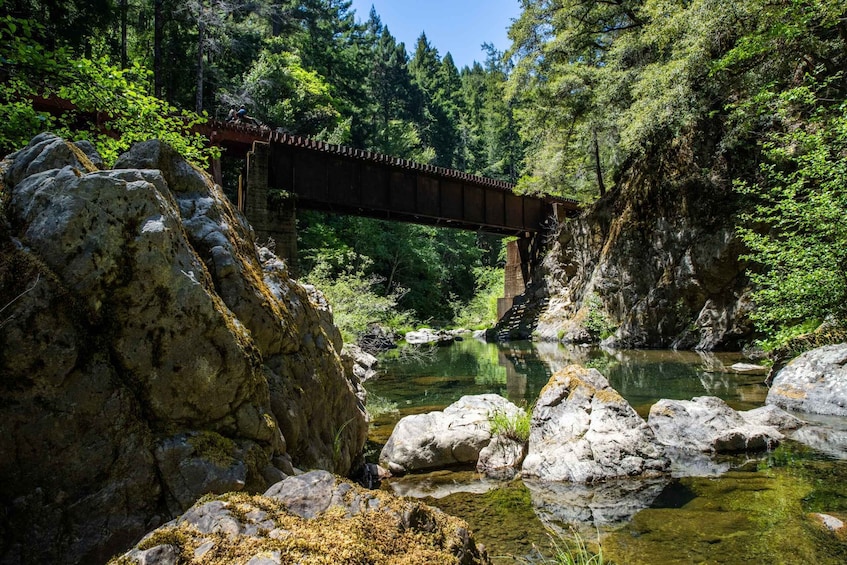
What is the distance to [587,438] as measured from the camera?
16.8 feet

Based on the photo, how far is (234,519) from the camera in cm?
167

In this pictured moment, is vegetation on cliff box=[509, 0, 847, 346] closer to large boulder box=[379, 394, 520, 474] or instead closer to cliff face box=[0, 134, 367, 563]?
large boulder box=[379, 394, 520, 474]

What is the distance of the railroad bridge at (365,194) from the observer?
54.7 feet

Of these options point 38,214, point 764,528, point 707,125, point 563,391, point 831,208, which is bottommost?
point 764,528

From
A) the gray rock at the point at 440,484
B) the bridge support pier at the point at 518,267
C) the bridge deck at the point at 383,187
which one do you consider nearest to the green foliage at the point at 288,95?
the bridge deck at the point at 383,187

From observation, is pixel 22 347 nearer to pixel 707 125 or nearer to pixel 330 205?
pixel 330 205

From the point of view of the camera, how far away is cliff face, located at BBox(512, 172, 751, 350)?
15.8 metres

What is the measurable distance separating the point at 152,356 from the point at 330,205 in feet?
58.2

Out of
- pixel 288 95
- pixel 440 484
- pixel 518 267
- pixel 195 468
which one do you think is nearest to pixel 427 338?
pixel 518 267

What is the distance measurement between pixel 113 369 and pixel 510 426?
4.33m

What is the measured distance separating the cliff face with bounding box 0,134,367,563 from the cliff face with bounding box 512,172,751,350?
53.0ft

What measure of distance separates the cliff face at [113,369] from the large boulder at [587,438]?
2721 millimetres

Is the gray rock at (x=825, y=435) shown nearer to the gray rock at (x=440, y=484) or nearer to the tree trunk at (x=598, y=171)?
the gray rock at (x=440, y=484)

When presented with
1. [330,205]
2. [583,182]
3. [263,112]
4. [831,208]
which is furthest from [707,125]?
[263,112]
